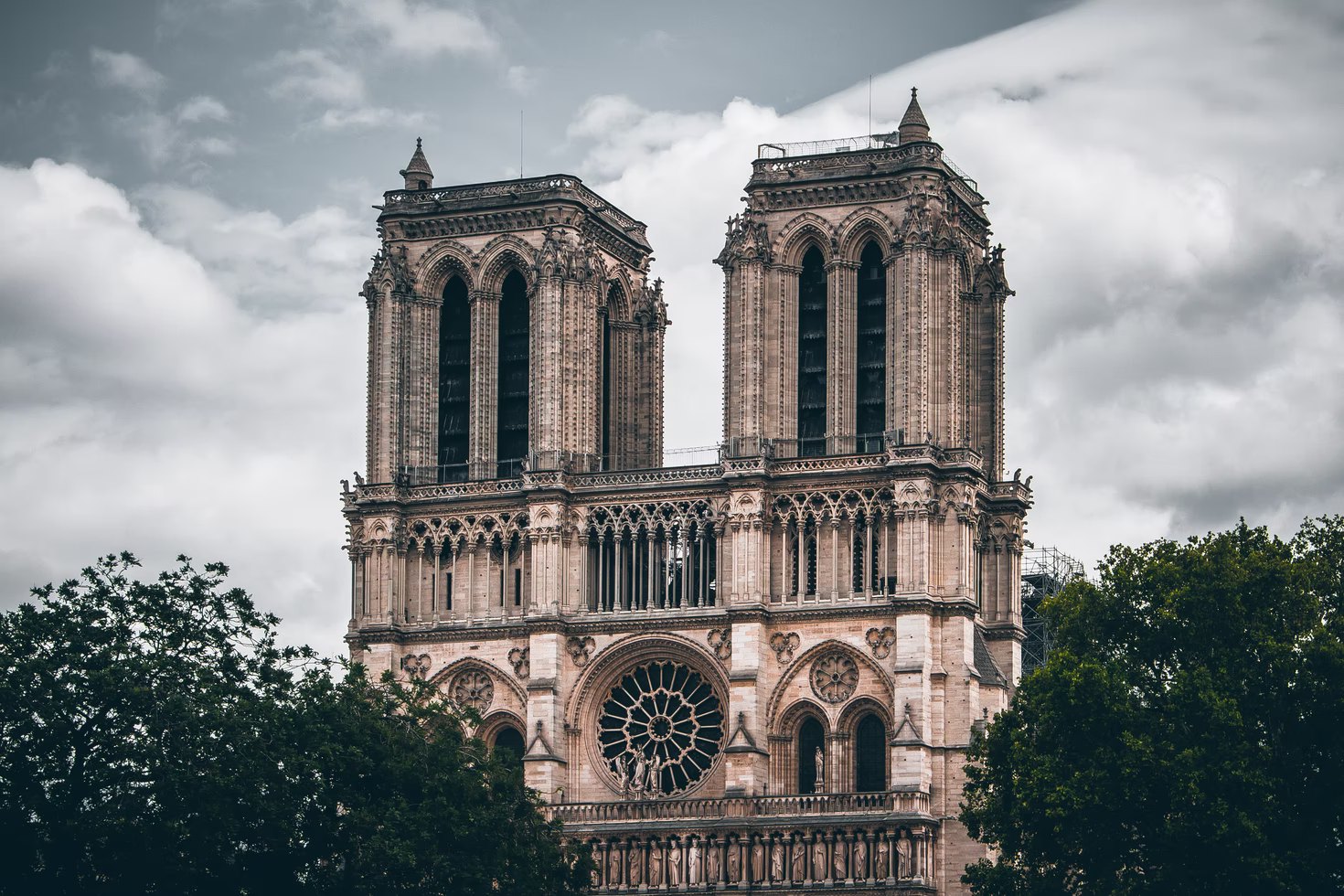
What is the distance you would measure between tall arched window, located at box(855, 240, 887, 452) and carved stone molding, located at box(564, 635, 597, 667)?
1191 cm

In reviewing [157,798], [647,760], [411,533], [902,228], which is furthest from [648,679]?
[157,798]

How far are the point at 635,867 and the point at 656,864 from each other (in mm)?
725

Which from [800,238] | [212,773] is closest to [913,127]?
[800,238]

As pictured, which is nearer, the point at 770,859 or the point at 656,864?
the point at 770,859

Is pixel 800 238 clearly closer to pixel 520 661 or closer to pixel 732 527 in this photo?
pixel 732 527

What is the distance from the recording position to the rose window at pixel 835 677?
343 ft

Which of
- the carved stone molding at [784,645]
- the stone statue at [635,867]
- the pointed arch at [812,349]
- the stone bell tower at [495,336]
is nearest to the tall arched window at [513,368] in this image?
the stone bell tower at [495,336]

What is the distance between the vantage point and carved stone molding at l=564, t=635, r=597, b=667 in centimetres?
10819

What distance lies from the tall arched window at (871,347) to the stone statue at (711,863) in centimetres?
1498

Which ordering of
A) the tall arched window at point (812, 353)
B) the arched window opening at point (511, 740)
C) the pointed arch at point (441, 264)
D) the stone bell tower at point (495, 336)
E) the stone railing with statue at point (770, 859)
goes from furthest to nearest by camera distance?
the pointed arch at point (441, 264) < the stone bell tower at point (495, 336) < the arched window opening at point (511, 740) < the tall arched window at point (812, 353) < the stone railing with statue at point (770, 859)

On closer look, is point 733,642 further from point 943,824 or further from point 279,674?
point 279,674

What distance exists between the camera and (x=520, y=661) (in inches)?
4294

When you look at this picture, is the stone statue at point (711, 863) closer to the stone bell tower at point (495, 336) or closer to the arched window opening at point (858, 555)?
the arched window opening at point (858, 555)

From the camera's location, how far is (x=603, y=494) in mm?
108750
